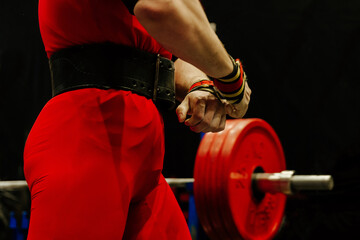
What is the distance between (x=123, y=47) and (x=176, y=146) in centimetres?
252

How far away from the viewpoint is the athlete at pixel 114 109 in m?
0.73

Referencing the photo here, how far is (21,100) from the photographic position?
3.25 m

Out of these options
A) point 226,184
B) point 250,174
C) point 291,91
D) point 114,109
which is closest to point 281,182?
point 250,174

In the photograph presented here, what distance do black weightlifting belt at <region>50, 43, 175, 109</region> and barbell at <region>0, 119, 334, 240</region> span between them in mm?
1164

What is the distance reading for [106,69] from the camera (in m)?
0.82

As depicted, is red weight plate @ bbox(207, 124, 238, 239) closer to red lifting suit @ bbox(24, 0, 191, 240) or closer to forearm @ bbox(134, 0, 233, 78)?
red lifting suit @ bbox(24, 0, 191, 240)

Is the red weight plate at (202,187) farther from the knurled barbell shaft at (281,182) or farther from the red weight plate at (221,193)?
the knurled barbell shaft at (281,182)

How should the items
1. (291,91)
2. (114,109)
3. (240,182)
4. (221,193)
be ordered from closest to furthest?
(114,109) → (221,193) → (240,182) → (291,91)

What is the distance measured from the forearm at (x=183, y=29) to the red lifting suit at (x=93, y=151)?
0.52 feet

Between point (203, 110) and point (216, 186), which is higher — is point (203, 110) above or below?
above

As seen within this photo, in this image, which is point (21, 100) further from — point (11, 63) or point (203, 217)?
point (203, 217)

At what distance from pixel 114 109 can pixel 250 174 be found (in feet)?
4.83

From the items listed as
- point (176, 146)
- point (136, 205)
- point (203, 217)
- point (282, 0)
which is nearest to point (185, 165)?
point (176, 146)

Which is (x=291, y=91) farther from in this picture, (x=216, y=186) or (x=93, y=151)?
(x=93, y=151)
